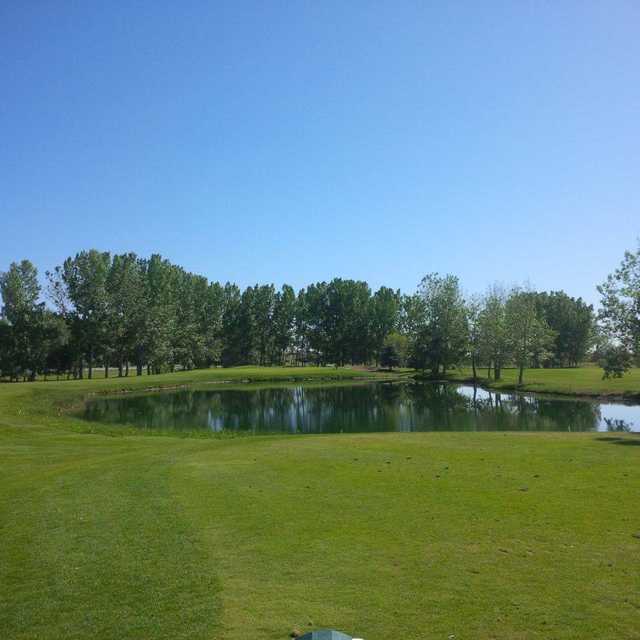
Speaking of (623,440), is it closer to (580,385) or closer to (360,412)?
(360,412)

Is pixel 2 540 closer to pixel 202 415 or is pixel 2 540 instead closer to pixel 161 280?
pixel 202 415

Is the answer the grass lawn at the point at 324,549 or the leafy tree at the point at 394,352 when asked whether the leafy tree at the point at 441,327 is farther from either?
the grass lawn at the point at 324,549

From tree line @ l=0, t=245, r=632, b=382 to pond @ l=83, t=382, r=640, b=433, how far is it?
10.0 m

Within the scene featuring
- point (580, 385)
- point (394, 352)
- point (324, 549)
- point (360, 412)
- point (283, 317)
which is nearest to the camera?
point (324, 549)

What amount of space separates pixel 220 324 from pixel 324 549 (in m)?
112

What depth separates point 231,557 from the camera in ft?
25.0

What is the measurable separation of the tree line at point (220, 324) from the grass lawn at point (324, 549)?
41.0m

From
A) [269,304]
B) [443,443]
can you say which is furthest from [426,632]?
[269,304]

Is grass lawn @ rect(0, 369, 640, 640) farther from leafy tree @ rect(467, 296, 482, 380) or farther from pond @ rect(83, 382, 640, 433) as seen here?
leafy tree @ rect(467, 296, 482, 380)

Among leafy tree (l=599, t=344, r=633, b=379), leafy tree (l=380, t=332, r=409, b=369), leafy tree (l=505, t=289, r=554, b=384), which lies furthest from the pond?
leafy tree (l=380, t=332, r=409, b=369)

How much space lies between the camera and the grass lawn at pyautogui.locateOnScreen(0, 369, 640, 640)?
5949 millimetres

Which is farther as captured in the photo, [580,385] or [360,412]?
[580,385]

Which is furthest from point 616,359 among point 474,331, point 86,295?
point 86,295

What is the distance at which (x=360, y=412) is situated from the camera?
1763 inches
